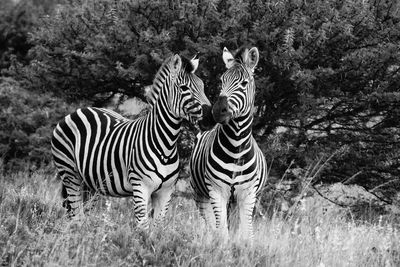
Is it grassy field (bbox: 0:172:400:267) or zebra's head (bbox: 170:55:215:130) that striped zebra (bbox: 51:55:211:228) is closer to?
zebra's head (bbox: 170:55:215:130)

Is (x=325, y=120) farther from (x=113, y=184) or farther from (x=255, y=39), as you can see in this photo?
(x=113, y=184)

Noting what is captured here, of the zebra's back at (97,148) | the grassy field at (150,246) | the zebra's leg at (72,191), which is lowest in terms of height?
the grassy field at (150,246)

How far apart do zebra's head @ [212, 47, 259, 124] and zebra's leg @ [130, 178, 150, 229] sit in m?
1.11

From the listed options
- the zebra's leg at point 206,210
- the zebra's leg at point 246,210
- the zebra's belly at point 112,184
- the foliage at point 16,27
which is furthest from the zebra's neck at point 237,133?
the foliage at point 16,27

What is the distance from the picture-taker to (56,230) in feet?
20.3

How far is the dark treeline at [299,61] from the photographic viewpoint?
9.59 meters

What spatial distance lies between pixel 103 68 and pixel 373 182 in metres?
4.80

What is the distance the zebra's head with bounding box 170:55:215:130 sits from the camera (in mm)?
6988

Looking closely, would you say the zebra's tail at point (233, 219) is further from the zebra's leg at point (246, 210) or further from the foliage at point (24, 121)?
the foliage at point (24, 121)

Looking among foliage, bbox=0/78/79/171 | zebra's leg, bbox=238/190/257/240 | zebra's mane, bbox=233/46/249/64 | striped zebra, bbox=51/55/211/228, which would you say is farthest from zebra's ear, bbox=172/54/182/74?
foliage, bbox=0/78/79/171

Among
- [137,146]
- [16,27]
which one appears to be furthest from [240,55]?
[16,27]

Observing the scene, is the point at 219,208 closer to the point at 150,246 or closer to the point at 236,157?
the point at 236,157

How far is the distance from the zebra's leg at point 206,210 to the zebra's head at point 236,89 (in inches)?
54.8

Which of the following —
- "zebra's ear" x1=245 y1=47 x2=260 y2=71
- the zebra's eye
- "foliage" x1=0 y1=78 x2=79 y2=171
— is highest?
"foliage" x1=0 y1=78 x2=79 y2=171
